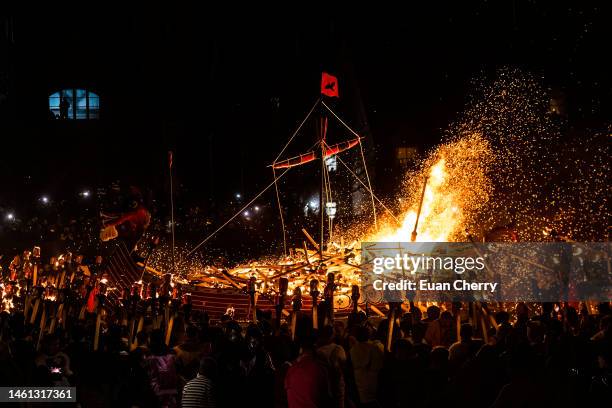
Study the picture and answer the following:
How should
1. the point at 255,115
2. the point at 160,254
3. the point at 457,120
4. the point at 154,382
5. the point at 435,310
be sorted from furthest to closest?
the point at 255,115 < the point at 457,120 < the point at 160,254 < the point at 435,310 < the point at 154,382

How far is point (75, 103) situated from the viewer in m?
38.2

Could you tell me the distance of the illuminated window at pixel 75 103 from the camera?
38031 mm

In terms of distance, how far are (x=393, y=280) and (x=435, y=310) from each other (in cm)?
378

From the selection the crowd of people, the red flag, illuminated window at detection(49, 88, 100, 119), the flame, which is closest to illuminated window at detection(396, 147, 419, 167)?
the flame

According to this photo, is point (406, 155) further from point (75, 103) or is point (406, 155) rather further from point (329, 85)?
point (329, 85)

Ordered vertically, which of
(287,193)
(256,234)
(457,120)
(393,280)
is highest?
(457,120)

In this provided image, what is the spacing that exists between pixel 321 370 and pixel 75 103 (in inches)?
1356

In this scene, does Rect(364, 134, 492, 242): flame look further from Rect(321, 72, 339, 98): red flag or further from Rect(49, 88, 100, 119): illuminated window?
Rect(49, 88, 100, 119): illuminated window

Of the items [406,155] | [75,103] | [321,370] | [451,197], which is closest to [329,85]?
[451,197]

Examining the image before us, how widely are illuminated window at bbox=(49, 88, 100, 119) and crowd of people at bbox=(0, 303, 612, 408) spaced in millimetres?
30622

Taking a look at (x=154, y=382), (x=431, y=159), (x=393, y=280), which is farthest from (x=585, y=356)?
(x=431, y=159)

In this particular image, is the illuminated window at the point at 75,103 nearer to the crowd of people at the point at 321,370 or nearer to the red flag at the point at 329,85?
the red flag at the point at 329,85

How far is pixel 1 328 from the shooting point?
11.5 m

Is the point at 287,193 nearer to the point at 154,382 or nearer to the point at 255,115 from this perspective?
the point at 255,115
